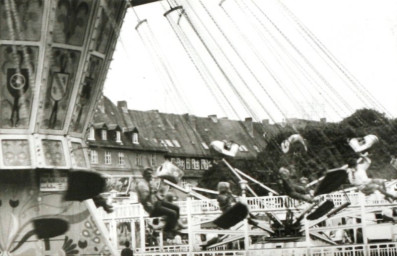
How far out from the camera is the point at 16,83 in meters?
10.0

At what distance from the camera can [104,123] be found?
47.7 m

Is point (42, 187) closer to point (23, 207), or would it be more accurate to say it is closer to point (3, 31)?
point (23, 207)

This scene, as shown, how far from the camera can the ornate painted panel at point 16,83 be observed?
32.6 feet

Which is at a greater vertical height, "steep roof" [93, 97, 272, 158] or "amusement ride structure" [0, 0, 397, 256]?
"steep roof" [93, 97, 272, 158]

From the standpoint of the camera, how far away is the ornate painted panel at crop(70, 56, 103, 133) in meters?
10.6

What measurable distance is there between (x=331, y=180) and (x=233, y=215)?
1806 millimetres

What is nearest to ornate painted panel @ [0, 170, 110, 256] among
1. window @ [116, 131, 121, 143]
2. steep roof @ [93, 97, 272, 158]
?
steep roof @ [93, 97, 272, 158]

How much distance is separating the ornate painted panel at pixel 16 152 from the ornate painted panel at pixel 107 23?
1.77 metres

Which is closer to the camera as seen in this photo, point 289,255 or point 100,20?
point 100,20

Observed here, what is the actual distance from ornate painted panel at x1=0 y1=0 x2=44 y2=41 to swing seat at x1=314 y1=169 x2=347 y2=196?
541 centimetres

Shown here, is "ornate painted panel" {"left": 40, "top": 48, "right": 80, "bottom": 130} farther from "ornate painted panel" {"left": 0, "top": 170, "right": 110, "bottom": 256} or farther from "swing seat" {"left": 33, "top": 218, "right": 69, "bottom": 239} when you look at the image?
"swing seat" {"left": 33, "top": 218, "right": 69, "bottom": 239}

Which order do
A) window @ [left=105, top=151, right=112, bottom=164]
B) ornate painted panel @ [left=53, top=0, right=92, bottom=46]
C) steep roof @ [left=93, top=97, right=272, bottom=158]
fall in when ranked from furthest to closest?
steep roof @ [left=93, top=97, right=272, bottom=158], window @ [left=105, top=151, right=112, bottom=164], ornate painted panel @ [left=53, top=0, right=92, bottom=46]

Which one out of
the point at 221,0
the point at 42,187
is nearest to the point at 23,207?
the point at 42,187

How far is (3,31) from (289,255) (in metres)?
9.40
